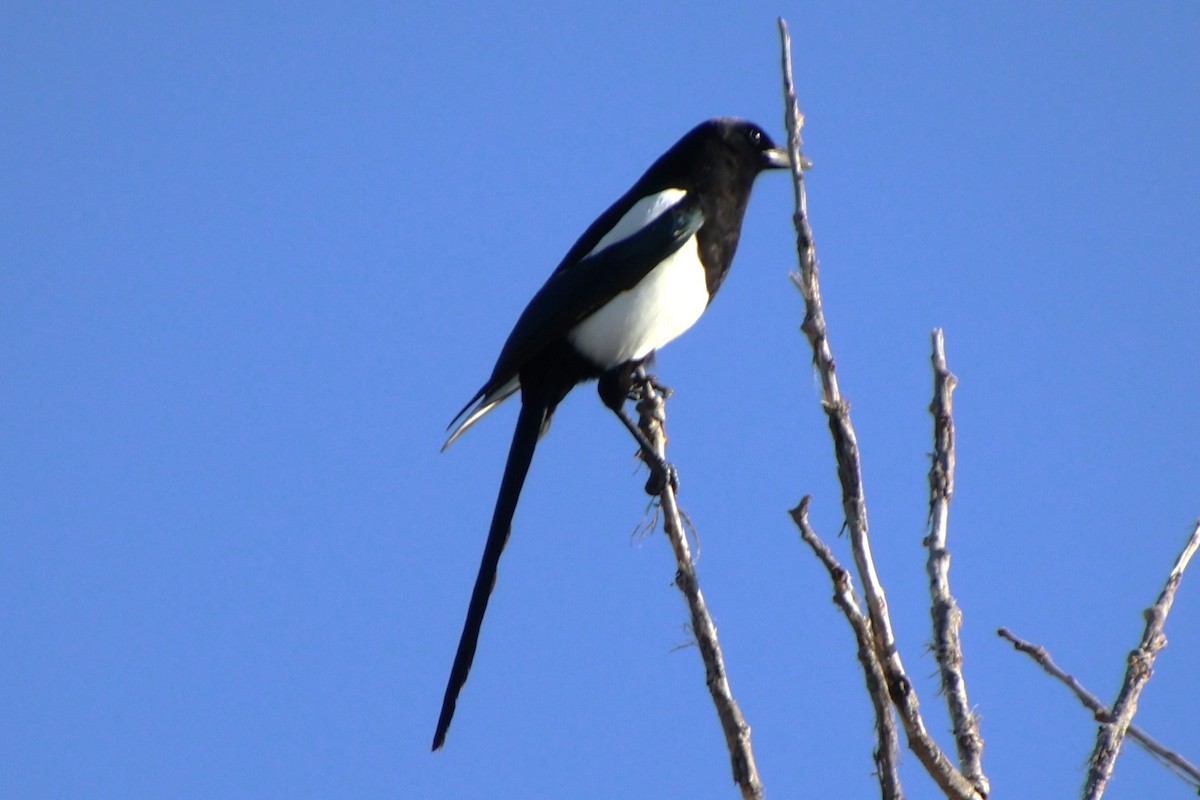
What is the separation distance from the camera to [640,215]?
4.01 meters

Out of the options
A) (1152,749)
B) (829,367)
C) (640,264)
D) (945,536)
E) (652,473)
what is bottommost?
(1152,749)

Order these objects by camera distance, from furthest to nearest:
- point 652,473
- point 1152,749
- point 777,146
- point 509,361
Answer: point 777,146, point 509,361, point 652,473, point 1152,749

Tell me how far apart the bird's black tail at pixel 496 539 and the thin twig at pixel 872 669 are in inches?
44.2

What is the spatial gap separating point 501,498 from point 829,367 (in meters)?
1.39

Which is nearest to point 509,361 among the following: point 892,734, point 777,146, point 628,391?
point 628,391

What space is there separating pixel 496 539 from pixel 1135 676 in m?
1.66

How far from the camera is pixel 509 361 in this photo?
12.6ft

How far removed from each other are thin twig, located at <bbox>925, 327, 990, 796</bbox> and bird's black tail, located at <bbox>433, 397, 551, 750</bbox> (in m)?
1.14

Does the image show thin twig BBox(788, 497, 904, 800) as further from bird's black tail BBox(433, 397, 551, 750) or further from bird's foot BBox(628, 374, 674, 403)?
bird's foot BBox(628, 374, 674, 403)

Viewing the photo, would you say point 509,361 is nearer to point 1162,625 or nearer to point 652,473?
point 652,473

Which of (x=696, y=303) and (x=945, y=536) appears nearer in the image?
(x=945, y=536)

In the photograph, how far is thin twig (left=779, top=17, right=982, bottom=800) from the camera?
206cm

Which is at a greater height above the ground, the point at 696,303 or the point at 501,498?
the point at 696,303

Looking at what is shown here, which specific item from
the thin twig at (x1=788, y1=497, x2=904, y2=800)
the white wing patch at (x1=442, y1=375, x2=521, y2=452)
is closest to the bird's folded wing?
the white wing patch at (x1=442, y1=375, x2=521, y2=452)
